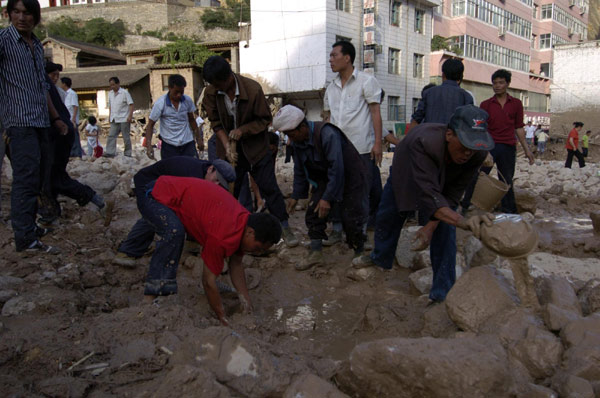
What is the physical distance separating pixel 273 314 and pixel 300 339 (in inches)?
19.2

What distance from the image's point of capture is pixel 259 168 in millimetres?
4570

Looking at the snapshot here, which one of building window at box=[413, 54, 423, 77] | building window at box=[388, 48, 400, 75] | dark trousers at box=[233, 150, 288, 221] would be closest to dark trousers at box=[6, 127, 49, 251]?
dark trousers at box=[233, 150, 288, 221]

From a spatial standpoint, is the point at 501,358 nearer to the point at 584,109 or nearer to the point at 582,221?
the point at 582,221

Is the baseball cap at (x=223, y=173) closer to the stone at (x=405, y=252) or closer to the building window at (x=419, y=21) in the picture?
the stone at (x=405, y=252)

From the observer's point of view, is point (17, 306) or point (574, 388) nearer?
point (574, 388)

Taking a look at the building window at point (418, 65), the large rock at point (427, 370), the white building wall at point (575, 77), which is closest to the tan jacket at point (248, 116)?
the large rock at point (427, 370)

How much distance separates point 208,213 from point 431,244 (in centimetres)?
148

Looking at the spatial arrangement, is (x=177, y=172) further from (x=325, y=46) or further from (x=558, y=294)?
(x=325, y=46)

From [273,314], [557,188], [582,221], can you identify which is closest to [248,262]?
[273,314]

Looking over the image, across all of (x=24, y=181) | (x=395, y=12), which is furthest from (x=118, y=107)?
(x=395, y=12)

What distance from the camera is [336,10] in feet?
→ 74.9

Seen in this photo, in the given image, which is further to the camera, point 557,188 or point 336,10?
point 336,10

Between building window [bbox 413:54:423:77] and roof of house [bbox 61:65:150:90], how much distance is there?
15511mm

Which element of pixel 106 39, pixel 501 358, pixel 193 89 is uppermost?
pixel 106 39
